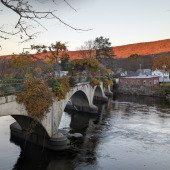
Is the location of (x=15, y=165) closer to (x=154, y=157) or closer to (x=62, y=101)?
(x=62, y=101)

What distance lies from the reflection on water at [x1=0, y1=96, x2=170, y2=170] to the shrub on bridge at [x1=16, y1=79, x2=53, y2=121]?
4466 millimetres

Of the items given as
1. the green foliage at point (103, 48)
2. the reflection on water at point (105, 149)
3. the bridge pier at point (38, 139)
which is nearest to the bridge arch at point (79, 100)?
the reflection on water at point (105, 149)

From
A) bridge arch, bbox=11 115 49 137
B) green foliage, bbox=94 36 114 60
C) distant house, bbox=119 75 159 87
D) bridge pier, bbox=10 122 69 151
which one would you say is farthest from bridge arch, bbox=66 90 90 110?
green foliage, bbox=94 36 114 60

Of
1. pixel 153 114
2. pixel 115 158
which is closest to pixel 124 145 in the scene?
pixel 115 158

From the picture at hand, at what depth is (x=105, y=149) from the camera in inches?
1190

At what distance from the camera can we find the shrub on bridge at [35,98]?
2334cm

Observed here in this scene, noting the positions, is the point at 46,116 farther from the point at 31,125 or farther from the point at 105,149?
the point at 105,149

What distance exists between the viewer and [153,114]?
165 ft

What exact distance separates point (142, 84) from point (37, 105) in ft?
219

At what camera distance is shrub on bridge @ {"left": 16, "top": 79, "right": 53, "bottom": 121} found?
23.3 meters

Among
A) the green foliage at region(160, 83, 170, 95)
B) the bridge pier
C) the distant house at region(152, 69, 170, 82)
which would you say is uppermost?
the distant house at region(152, 69, 170, 82)

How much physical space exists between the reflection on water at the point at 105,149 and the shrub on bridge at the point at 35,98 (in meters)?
4.47

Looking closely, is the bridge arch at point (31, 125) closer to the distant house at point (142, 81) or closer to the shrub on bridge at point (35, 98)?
the shrub on bridge at point (35, 98)

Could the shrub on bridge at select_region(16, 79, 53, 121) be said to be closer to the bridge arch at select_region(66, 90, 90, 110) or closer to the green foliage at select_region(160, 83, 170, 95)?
the bridge arch at select_region(66, 90, 90, 110)
